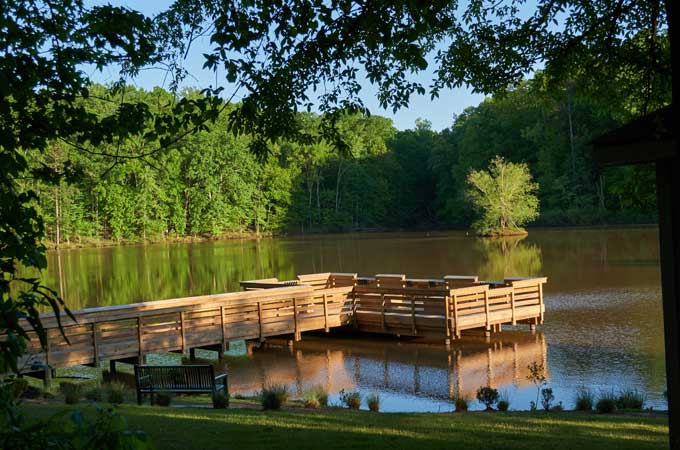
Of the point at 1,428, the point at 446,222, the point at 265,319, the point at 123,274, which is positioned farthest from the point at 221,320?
the point at 446,222

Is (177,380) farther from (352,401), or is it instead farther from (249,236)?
(249,236)

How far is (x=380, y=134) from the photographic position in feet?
273

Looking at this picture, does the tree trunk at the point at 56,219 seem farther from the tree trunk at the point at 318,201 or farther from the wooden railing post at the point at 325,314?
the wooden railing post at the point at 325,314

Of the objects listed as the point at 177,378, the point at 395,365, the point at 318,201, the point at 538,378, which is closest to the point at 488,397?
the point at 538,378

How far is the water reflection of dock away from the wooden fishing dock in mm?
519

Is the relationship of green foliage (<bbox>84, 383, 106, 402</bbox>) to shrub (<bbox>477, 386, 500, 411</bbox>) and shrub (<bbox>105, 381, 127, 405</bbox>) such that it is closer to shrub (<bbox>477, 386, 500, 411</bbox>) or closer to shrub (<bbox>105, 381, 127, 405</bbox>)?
shrub (<bbox>105, 381, 127, 405</bbox>)

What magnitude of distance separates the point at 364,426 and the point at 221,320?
9278 millimetres

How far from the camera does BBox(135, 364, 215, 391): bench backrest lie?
11.3 m

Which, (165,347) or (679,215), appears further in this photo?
(165,347)

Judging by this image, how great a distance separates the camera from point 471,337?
723 inches

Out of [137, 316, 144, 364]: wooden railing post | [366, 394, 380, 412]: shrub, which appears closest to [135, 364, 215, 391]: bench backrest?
[366, 394, 380, 412]: shrub

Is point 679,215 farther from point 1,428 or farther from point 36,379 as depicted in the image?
point 36,379

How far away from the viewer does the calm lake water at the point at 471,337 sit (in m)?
13.7

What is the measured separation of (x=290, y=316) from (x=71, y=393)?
7875 millimetres
